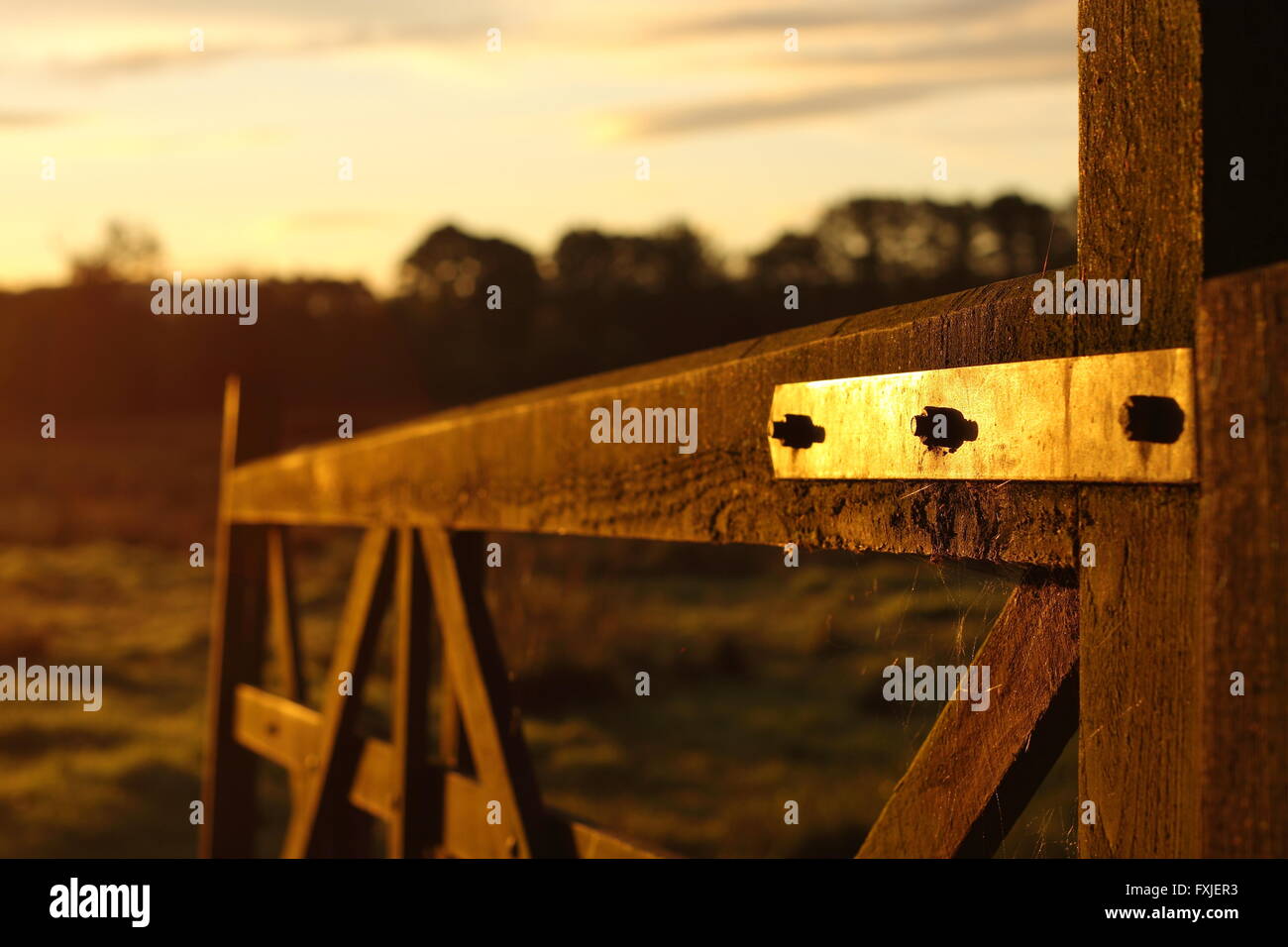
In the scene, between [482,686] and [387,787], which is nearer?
[482,686]

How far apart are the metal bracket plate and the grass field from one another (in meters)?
0.47

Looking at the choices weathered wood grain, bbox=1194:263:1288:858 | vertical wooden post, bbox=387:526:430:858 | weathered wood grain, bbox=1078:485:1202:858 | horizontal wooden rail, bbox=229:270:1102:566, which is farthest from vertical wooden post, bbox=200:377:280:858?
weathered wood grain, bbox=1194:263:1288:858

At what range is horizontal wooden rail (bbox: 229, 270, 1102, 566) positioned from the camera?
122 centimetres

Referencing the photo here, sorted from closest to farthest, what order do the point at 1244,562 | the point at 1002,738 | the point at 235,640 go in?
the point at 1244,562 → the point at 1002,738 → the point at 235,640

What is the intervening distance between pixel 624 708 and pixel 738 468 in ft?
25.6

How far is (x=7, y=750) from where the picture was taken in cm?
898

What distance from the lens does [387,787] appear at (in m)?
3.10

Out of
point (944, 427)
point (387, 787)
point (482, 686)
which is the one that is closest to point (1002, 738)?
point (944, 427)

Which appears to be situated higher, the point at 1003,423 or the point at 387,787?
the point at 1003,423

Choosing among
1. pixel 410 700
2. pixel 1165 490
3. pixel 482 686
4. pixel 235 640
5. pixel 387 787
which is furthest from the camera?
pixel 235 640

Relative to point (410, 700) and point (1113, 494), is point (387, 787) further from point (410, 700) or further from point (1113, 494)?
point (1113, 494)

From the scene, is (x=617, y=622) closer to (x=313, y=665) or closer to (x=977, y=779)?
(x=313, y=665)

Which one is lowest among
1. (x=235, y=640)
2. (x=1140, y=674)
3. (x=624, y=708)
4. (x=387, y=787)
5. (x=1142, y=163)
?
(x=624, y=708)

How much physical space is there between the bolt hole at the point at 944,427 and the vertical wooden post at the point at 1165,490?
146mm
